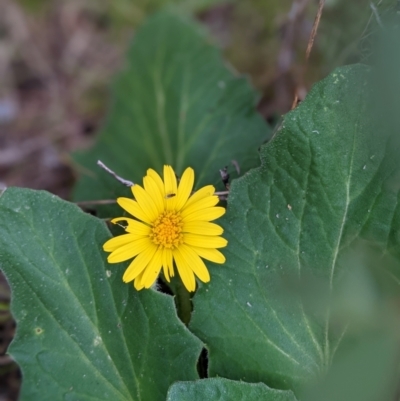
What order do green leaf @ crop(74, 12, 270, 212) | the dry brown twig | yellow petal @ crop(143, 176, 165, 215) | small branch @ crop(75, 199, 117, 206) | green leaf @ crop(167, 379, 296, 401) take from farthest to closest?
green leaf @ crop(74, 12, 270, 212)
small branch @ crop(75, 199, 117, 206)
the dry brown twig
yellow petal @ crop(143, 176, 165, 215)
green leaf @ crop(167, 379, 296, 401)

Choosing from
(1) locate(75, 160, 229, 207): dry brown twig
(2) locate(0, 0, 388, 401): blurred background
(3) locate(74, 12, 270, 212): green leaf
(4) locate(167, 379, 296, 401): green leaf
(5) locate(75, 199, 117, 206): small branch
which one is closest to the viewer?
(4) locate(167, 379, 296, 401): green leaf

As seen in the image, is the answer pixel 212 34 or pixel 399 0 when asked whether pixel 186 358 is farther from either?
pixel 212 34

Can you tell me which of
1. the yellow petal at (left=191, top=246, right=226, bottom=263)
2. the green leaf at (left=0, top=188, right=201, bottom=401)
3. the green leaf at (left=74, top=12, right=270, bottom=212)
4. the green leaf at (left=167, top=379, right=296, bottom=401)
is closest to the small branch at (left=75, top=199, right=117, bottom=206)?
the green leaf at (left=74, top=12, right=270, bottom=212)

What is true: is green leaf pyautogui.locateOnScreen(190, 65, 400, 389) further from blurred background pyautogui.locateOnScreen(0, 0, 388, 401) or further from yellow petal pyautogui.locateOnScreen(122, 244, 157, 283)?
blurred background pyautogui.locateOnScreen(0, 0, 388, 401)

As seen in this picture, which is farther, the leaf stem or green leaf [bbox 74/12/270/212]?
green leaf [bbox 74/12/270/212]

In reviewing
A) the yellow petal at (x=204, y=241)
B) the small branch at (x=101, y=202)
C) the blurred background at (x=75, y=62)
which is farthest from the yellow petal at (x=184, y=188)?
the blurred background at (x=75, y=62)

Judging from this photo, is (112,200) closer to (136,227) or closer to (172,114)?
(136,227)

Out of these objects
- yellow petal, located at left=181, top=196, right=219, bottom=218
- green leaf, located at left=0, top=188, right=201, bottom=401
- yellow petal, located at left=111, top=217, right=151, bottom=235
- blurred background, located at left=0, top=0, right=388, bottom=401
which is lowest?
green leaf, located at left=0, top=188, right=201, bottom=401

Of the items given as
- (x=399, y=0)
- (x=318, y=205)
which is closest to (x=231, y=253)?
Result: (x=318, y=205)

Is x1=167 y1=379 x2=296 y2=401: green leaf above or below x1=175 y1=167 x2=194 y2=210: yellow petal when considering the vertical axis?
below
